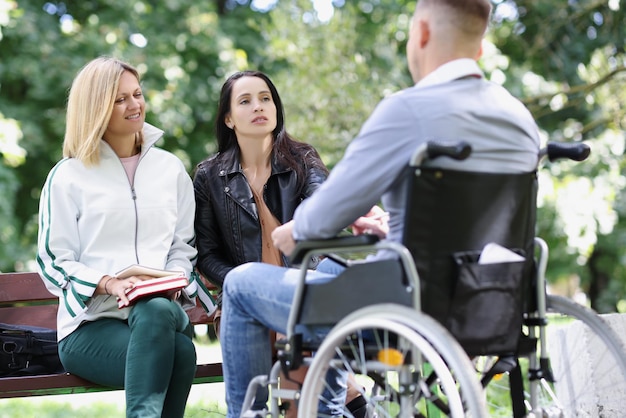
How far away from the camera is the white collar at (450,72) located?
305cm

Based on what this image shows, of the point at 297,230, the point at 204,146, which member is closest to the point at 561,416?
the point at 297,230

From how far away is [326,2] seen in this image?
42.5 feet

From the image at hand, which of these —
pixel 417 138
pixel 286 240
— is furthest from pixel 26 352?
pixel 417 138

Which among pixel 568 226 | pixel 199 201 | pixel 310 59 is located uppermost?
pixel 310 59

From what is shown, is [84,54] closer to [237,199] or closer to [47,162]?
[47,162]

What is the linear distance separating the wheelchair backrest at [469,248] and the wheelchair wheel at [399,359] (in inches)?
5.7

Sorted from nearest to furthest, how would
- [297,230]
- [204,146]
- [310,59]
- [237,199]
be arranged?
[297,230] < [237,199] < [310,59] < [204,146]

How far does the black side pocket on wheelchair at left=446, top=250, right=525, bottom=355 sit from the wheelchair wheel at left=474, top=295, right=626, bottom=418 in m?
0.19

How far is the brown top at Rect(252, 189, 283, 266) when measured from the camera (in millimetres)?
4445

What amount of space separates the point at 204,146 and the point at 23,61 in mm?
3184

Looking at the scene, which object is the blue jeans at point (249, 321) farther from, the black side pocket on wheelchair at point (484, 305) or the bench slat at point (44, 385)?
the bench slat at point (44, 385)

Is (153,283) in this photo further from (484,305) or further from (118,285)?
(484,305)

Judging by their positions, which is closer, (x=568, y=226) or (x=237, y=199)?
(x=237, y=199)

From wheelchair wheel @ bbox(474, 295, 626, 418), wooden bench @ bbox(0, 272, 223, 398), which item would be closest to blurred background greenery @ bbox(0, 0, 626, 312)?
wheelchair wheel @ bbox(474, 295, 626, 418)
